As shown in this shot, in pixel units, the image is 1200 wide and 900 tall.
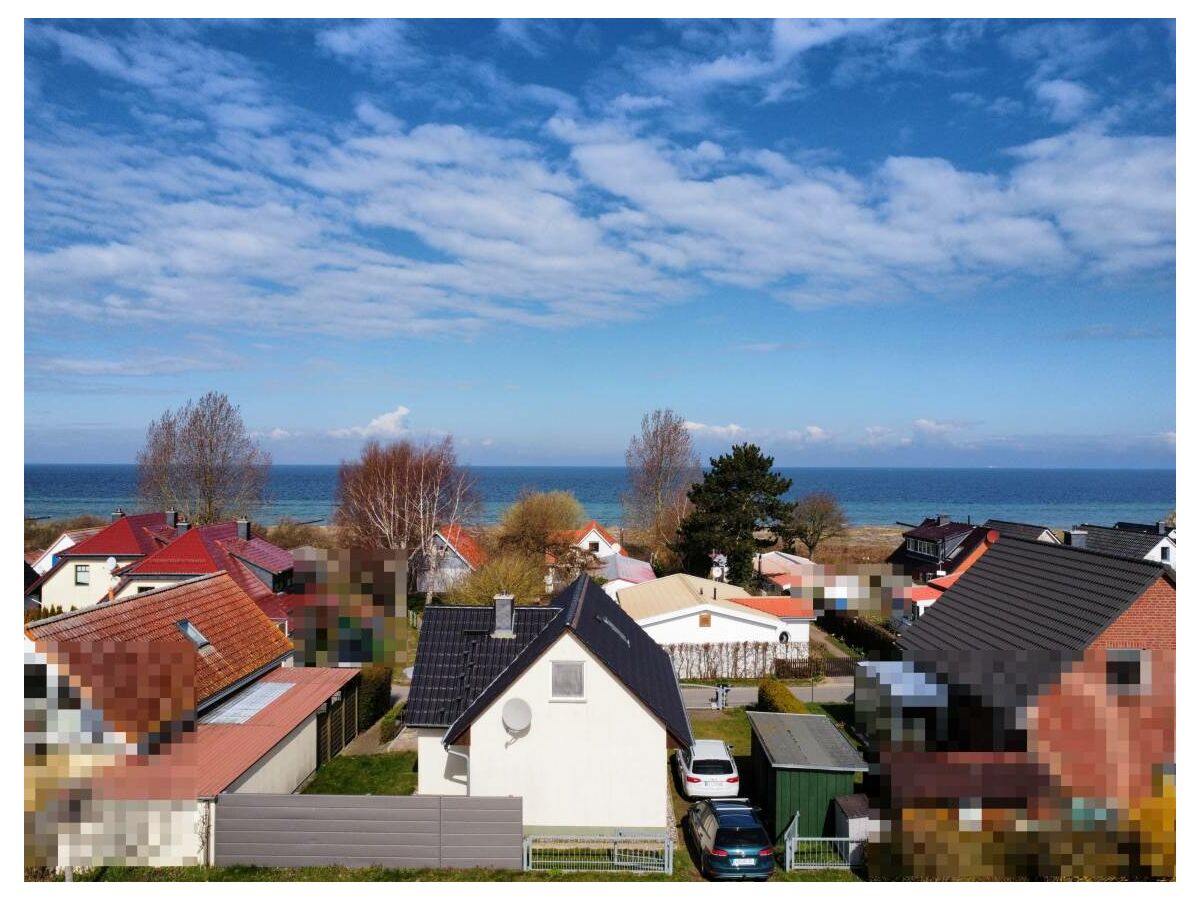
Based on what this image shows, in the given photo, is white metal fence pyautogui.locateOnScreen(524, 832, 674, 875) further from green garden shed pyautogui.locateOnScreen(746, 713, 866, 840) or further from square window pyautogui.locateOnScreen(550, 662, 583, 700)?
square window pyautogui.locateOnScreen(550, 662, 583, 700)

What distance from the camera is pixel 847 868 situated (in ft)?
33.9

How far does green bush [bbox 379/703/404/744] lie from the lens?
54.3 feet

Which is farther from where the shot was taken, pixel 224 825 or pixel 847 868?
pixel 847 868

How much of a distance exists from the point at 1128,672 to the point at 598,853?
7668 millimetres

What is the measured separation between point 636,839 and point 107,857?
6825 millimetres

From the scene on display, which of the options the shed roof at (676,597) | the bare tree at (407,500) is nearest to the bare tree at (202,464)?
the bare tree at (407,500)

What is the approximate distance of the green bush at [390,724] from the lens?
54.3ft

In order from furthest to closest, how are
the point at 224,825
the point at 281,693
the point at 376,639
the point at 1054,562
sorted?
the point at 376,639 → the point at 281,693 → the point at 1054,562 → the point at 224,825

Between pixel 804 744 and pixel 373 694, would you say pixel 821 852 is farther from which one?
pixel 373 694

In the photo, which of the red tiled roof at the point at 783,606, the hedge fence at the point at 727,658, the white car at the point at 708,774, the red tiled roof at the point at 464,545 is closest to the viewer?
the white car at the point at 708,774

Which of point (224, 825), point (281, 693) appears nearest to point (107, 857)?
point (224, 825)

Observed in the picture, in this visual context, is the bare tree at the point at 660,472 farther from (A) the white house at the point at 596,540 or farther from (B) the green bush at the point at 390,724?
(B) the green bush at the point at 390,724

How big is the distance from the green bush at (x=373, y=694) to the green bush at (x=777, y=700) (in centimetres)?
951
